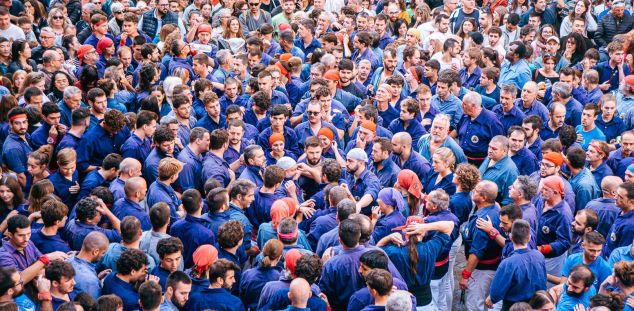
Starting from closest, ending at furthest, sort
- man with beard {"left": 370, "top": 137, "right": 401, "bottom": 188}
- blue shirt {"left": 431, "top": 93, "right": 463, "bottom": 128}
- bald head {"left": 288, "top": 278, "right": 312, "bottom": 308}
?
bald head {"left": 288, "top": 278, "right": 312, "bottom": 308}, man with beard {"left": 370, "top": 137, "right": 401, "bottom": 188}, blue shirt {"left": 431, "top": 93, "right": 463, "bottom": 128}

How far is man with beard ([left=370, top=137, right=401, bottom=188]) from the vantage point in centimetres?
946

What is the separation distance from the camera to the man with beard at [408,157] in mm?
9648

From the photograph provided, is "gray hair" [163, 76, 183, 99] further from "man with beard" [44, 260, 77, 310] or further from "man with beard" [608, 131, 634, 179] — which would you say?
"man with beard" [608, 131, 634, 179]

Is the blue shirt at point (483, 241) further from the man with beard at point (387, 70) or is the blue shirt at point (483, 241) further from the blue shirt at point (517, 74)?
the blue shirt at point (517, 74)

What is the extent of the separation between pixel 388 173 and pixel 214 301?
134 inches

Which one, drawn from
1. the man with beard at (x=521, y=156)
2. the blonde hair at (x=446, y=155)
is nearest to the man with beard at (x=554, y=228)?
the blonde hair at (x=446, y=155)

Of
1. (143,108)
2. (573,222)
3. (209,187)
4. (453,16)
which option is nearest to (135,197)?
(209,187)

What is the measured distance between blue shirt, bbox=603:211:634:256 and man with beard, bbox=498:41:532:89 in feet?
16.6

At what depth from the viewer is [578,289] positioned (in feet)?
22.7

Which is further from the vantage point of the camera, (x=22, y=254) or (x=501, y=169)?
(x=501, y=169)

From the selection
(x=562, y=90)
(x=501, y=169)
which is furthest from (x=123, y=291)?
(x=562, y=90)

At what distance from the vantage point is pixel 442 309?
28.6 feet

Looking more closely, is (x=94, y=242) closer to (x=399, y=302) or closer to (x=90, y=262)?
(x=90, y=262)

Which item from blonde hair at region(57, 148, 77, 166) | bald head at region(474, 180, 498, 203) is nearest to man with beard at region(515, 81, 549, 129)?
bald head at region(474, 180, 498, 203)
